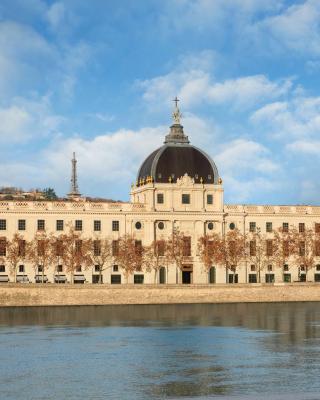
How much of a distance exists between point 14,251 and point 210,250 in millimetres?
28626

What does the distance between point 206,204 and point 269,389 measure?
101m

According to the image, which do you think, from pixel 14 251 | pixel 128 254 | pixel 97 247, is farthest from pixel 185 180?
pixel 14 251

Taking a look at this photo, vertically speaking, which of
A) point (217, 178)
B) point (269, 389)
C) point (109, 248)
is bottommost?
point (269, 389)

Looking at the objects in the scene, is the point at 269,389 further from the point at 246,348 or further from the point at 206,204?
the point at 206,204

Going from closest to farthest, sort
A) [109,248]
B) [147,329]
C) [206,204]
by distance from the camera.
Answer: [147,329], [109,248], [206,204]

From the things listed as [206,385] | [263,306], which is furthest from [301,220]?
[206,385]

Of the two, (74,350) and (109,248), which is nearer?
(74,350)

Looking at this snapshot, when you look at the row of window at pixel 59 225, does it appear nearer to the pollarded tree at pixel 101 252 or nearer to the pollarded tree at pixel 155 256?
the pollarded tree at pixel 101 252

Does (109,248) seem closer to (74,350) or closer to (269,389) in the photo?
(74,350)

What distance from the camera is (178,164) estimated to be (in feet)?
495

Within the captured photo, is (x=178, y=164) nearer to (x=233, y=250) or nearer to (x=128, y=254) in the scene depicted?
(x=233, y=250)

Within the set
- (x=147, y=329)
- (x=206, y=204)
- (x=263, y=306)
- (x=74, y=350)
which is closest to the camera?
(x=74, y=350)

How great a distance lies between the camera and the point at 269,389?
51.0m

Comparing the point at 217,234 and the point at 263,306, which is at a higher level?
the point at 217,234
